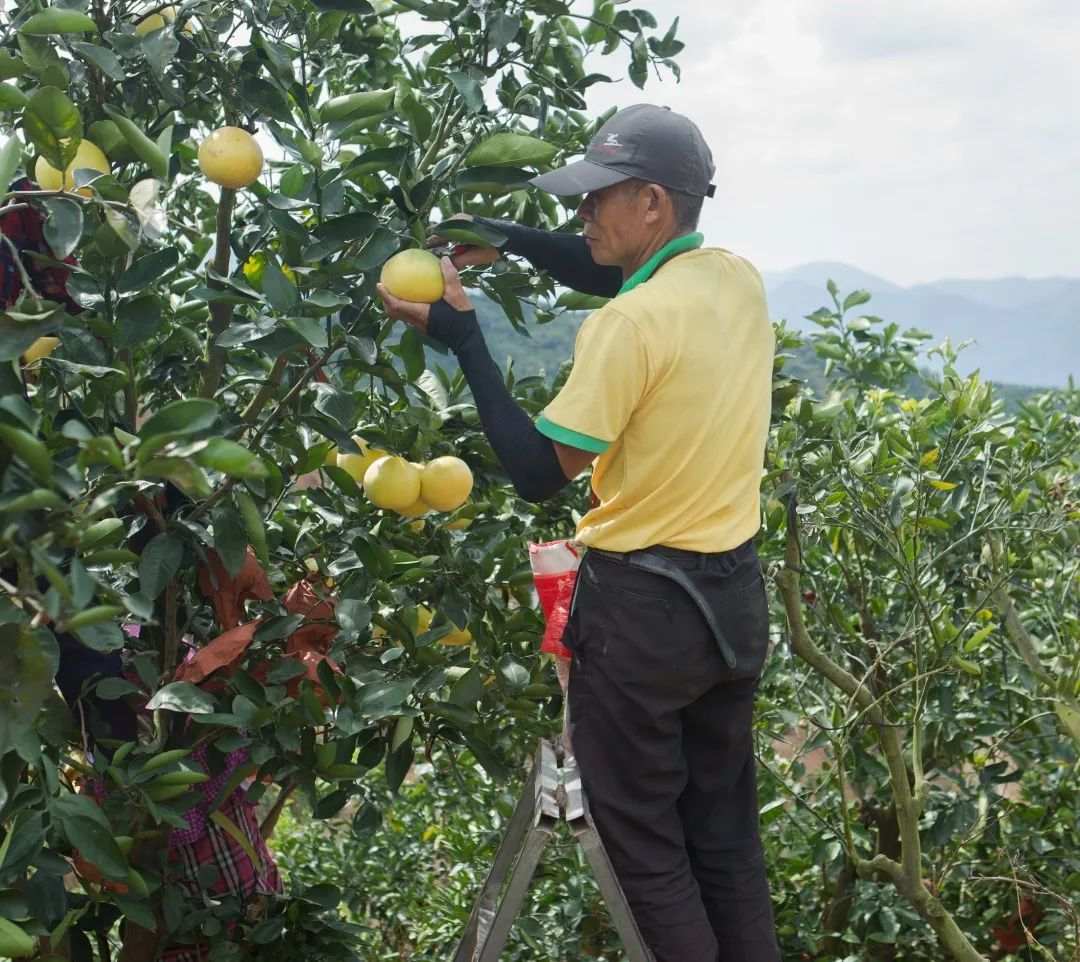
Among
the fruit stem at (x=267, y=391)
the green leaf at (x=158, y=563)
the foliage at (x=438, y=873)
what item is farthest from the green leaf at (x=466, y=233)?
the foliage at (x=438, y=873)

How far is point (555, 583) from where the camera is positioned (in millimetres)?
1819

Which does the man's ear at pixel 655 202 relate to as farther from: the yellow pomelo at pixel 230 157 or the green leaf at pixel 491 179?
the yellow pomelo at pixel 230 157

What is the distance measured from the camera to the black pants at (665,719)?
5.48ft

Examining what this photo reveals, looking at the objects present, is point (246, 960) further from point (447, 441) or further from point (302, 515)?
point (447, 441)

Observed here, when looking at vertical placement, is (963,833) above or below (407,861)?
above

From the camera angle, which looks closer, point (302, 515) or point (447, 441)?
point (447, 441)

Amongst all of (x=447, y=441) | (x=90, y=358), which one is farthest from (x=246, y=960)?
(x=90, y=358)

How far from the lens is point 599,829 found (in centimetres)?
172

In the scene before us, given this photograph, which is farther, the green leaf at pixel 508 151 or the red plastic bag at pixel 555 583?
the red plastic bag at pixel 555 583

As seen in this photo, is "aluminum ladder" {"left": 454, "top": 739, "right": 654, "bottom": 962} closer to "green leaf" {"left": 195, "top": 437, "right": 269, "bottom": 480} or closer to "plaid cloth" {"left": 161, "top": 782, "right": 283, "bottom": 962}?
"plaid cloth" {"left": 161, "top": 782, "right": 283, "bottom": 962}

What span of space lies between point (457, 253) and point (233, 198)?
300 mm

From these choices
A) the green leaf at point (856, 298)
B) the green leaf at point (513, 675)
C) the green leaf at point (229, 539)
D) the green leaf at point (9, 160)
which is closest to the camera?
the green leaf at point (9, 160)

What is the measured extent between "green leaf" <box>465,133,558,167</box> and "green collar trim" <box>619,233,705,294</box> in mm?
201

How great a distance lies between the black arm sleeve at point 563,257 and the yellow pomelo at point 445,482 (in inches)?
13.7
